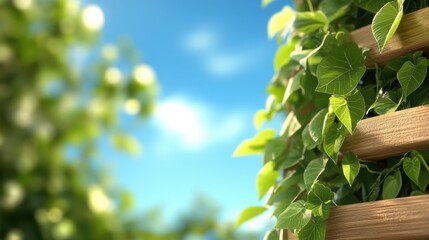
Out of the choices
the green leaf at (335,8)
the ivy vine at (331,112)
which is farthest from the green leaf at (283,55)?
the green leaf at (335,8)

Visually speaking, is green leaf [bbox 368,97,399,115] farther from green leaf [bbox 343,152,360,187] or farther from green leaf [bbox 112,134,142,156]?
green leaf [bbox 112,134,142,156]

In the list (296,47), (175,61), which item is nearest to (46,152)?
(296,47)

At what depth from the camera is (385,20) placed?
2.44 feet

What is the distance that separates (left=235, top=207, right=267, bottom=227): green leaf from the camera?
968 mm

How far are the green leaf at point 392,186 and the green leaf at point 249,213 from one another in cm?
23

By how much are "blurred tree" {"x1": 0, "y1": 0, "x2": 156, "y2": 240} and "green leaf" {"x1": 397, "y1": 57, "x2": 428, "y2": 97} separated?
6.13 ft

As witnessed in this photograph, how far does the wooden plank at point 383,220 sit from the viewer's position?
0.69 m

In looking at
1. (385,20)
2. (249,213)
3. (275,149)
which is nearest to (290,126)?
(275,149)

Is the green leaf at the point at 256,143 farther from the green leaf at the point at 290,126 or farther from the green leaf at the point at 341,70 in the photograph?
the green leaf at the point at 341,70

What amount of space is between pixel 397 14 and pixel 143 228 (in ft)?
7.41

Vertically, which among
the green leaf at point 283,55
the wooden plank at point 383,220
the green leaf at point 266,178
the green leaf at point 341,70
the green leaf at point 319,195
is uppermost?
the green leaf at point 283,55

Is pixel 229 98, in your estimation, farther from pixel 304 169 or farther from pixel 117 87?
pixel 304 169

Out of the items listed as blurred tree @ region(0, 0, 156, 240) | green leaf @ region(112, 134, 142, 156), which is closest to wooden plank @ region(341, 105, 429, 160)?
blurred tree @ region(0, 0, 156, 240)

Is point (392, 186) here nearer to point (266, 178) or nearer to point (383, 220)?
point (383, 220)
